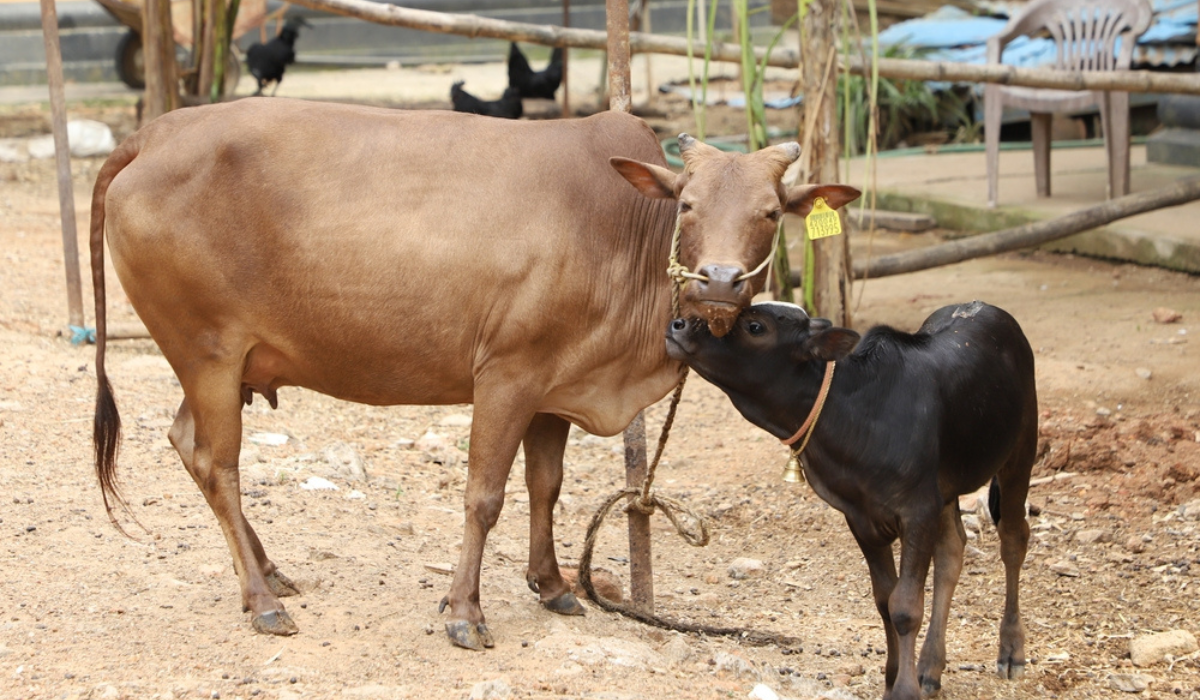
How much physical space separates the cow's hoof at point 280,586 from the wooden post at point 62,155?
3682mm

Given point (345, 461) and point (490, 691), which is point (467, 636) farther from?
point (345, 461)

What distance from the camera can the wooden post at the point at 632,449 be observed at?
5.04 m

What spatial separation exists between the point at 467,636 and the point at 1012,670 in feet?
6.33

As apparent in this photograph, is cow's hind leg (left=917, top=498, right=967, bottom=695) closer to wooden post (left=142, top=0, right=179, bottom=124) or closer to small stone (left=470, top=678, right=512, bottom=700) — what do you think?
small stone (left=470, top=678, right=512, bottom=700)

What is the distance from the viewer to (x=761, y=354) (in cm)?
413

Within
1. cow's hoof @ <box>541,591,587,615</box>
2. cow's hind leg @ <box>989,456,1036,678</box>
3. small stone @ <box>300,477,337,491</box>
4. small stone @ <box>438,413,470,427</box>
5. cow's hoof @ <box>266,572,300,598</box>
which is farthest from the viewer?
small stone @ <box>438,413,470,427</box>

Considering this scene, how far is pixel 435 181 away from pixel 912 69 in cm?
396

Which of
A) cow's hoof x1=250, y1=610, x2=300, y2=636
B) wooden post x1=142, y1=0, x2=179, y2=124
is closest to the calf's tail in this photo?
cow's hoof x1=250, y1=610, x2=300, y2=636

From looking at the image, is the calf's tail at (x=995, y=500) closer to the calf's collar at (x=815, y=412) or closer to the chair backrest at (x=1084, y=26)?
the calf's collar at (x=815, y=412)

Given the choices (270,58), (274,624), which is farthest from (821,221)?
(270,58)

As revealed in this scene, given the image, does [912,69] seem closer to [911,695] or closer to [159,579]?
[911,695]

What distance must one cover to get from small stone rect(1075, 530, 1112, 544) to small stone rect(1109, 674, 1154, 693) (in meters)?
1.19

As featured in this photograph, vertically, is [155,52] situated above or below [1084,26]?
below

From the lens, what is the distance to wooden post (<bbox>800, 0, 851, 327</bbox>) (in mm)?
7156
